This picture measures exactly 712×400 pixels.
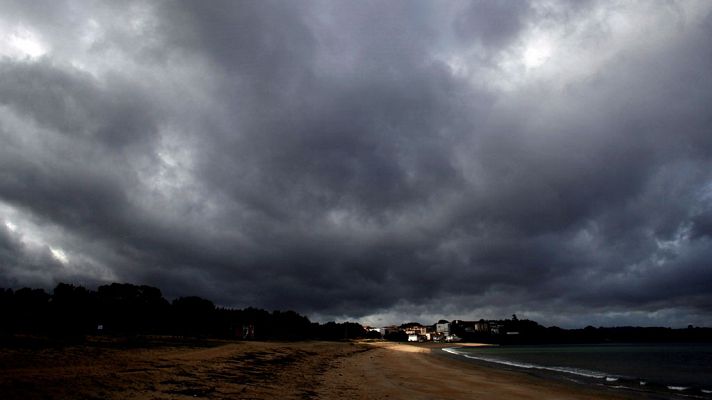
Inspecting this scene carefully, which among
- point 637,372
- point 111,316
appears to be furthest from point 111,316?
point 637,372

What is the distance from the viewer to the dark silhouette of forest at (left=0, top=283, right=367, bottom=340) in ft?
161

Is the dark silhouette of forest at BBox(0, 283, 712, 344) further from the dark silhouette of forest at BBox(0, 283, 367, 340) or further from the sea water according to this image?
the sea water

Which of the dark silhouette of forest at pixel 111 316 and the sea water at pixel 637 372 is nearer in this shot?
the sea water at pixel 637 372

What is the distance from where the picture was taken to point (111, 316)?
7031 cm

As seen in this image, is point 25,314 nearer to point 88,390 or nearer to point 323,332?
point 88,390

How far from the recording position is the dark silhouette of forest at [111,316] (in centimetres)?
4912

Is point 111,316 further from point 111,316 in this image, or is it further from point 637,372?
point 637,372

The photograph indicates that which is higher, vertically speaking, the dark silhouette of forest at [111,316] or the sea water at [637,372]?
the dark silhouette of forest at [111,316]

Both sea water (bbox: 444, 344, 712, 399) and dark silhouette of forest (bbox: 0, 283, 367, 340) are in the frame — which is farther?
dark silhouette of forest (bbox: 0, 283, 367, 340)

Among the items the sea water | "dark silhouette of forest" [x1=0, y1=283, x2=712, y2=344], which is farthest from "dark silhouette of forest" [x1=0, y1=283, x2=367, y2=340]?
the sea water

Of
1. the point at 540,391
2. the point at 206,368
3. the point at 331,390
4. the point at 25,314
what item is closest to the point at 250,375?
the point at 206,368

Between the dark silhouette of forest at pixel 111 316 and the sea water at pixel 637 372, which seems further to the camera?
the dark silhouette of forest at pixel 111 316

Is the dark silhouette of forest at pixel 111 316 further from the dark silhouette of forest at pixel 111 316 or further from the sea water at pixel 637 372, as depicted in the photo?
the sea water at pixel 637 372

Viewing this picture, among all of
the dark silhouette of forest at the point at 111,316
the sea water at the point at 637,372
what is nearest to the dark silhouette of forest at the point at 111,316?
the dark silhouette of forest at the point at 111,316
